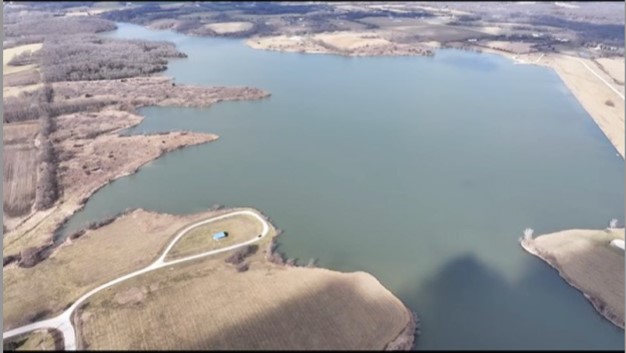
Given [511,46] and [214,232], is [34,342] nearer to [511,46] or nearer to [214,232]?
[214,232]

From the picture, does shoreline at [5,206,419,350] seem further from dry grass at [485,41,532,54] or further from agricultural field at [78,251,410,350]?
dry grass at [485,41,532,54]

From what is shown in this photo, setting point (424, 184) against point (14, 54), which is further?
point (14, 54)

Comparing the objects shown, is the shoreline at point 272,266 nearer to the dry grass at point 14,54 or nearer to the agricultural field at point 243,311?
the agricultural field at point 243,311

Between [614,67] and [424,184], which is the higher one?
[614,67]

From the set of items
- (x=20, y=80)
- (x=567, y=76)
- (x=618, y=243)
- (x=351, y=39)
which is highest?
(x=567, y=76)

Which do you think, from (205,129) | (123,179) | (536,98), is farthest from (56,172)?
(536,98)

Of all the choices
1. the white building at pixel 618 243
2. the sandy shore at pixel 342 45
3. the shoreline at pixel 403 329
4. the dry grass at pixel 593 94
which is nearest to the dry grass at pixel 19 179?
the shoreline at pixel 403 329

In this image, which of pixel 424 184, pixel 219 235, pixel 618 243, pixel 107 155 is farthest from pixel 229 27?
pixel 618 243
